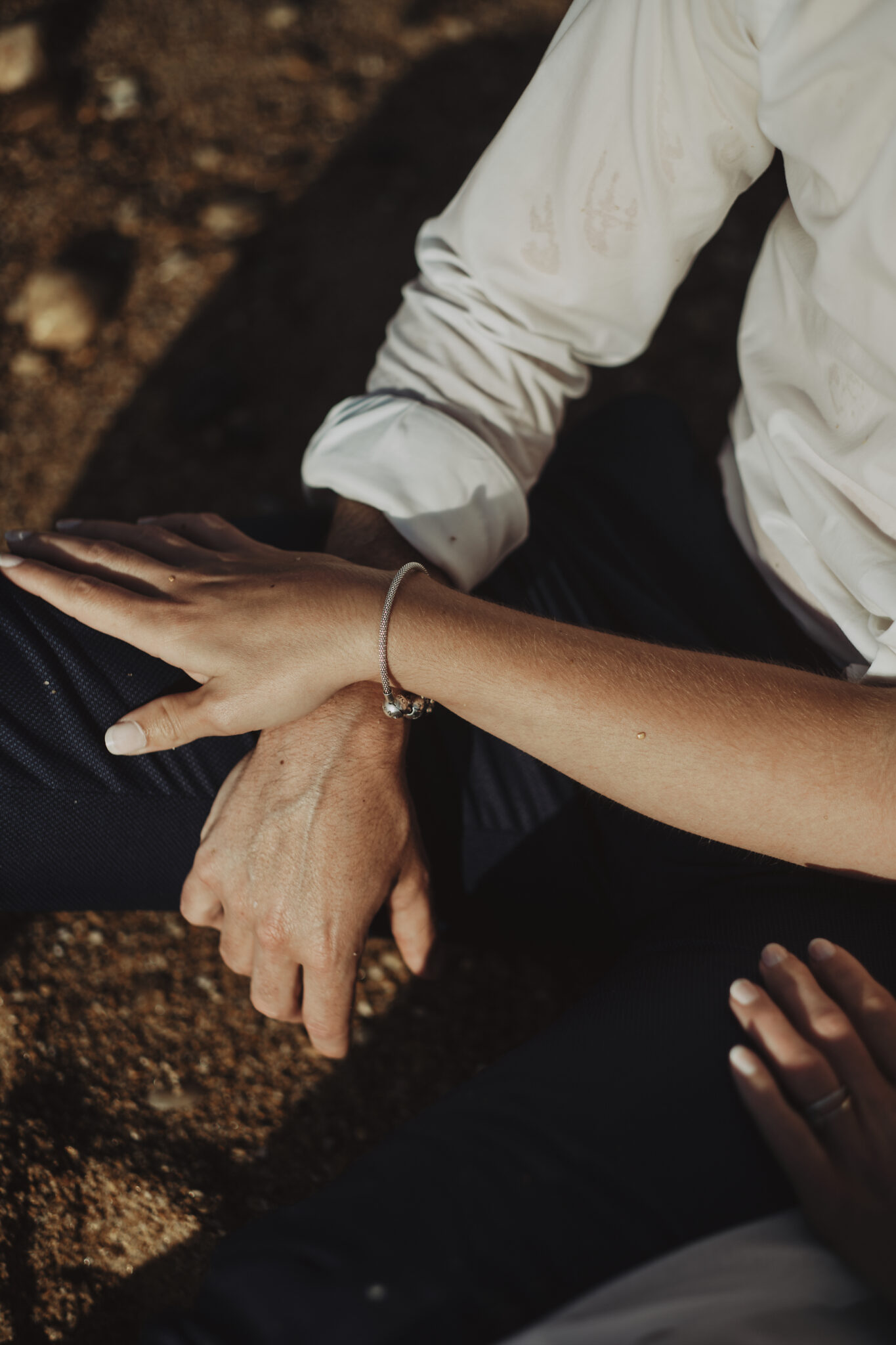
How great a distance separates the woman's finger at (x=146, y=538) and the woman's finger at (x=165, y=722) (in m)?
0.21

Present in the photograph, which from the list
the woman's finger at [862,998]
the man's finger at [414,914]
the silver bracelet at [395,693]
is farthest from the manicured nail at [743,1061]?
the silver bracelet at [395,693]

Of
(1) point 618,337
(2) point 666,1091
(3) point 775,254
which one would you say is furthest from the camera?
(1) point 618,337

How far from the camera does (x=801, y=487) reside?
1103mm

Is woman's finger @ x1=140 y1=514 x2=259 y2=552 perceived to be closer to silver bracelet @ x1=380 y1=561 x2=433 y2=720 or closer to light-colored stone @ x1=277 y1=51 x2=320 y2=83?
silver bracelet @ x1=380 y1=561 x2=433 y2=720

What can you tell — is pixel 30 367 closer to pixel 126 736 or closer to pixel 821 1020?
pixel 126 736

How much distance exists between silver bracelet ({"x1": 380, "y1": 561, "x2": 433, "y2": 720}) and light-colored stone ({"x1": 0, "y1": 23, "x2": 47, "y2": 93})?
2167mm

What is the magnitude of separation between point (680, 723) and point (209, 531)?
731 mm

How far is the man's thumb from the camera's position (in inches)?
42.9

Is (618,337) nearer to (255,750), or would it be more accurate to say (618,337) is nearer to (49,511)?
(255,750)

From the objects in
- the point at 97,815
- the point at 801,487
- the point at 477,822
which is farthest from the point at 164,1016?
the point at 801,487

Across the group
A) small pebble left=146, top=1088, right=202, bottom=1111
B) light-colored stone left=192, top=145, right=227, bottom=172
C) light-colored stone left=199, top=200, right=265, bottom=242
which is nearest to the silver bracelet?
small pebble left=146, top=1088, right=202, bottom=1111

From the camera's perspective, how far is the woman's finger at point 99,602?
1.10 meters

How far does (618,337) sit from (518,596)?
425mm

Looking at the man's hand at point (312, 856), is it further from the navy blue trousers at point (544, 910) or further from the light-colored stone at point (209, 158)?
the light-colored stone at point (209, 158)
